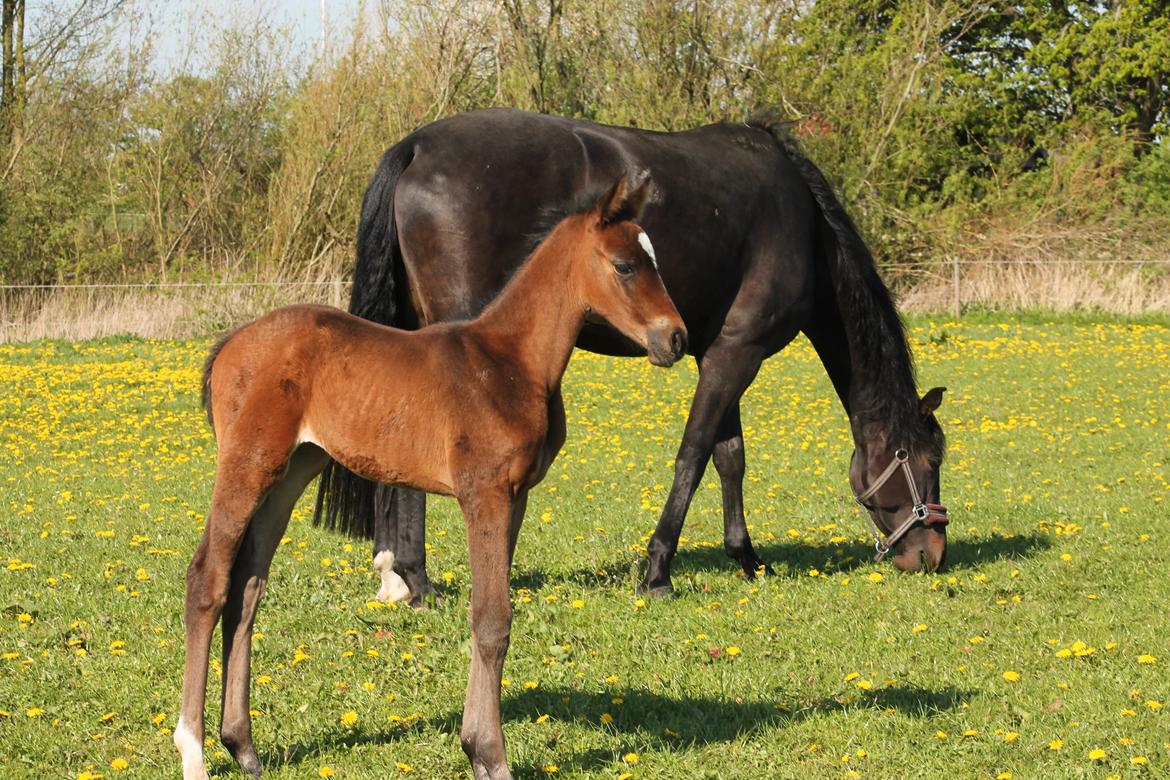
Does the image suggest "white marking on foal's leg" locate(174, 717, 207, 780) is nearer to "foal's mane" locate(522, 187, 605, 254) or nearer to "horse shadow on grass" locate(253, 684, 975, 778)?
"horse shadow on grass" locate(253, 684, 975, 778)

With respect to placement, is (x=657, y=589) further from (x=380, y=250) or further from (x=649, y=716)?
(x=380, y=250)

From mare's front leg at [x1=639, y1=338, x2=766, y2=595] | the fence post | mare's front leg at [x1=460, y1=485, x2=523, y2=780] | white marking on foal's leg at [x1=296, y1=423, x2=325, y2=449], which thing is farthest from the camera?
the fence post

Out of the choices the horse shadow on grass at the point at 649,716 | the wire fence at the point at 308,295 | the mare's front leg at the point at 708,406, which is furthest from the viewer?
the wire fence at the point at 308,295

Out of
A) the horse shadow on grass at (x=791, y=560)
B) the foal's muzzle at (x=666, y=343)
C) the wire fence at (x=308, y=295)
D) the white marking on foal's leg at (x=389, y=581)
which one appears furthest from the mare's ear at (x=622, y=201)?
the wire fence at (x=308, y=295)

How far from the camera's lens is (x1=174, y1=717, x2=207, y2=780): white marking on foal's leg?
4680mm

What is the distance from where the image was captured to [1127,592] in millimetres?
7859

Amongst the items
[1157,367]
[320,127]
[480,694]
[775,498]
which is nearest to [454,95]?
[320,127]

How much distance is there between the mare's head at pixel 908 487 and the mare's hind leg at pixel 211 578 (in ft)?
17.0

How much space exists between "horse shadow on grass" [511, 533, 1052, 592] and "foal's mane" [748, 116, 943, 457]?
38.2 inches

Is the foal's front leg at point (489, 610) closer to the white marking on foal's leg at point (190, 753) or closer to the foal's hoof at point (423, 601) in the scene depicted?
the white marking on foal's leg at point (190, 753)

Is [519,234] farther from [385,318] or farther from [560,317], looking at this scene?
[560,317]

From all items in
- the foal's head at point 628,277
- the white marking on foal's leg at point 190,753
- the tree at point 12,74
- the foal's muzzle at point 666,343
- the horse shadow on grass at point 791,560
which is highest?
the tree at point 12,74

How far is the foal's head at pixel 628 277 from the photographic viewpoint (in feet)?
15.4

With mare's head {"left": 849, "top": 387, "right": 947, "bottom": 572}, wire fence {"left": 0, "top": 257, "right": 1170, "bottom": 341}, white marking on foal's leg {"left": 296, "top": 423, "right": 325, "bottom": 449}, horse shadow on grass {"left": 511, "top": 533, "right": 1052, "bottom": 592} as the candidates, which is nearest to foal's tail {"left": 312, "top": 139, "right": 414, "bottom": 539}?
horse shadow on grass {"left": 511, "top": 533, "right": 1052, "bottom": 592}
